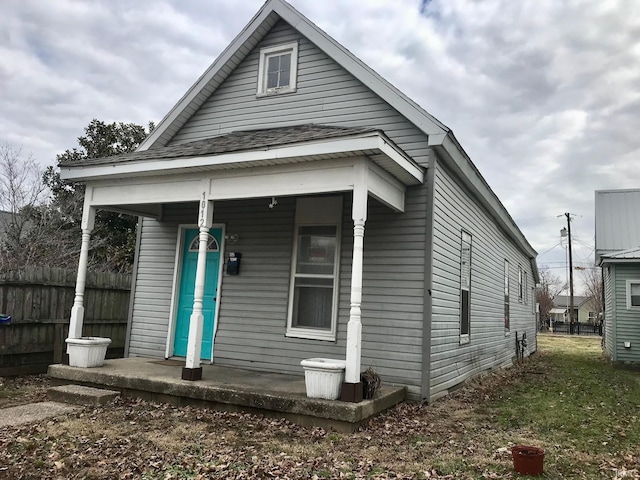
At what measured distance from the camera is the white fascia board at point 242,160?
5.67m

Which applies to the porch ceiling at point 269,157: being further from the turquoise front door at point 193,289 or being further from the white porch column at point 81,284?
the turquoise front door at point 193,289

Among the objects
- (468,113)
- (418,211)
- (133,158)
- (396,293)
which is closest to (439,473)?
(396,293)

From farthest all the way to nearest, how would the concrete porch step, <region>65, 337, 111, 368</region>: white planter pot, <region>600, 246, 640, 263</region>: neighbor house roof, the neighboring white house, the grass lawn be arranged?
the neighboring white house
<region>600, 246, 640, 263</region>: neighbor house roof
<region>65, 337, 111, 368</region>: white planter pot
the concrete porch step
the grass lawn

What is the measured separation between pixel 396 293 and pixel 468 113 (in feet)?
32.1

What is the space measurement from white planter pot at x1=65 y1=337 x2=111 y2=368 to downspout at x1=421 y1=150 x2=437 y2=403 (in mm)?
4678

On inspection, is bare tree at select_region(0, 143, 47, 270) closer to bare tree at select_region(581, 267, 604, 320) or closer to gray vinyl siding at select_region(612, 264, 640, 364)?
gray vinyl siding at select_region(612, 264, 640, 364)

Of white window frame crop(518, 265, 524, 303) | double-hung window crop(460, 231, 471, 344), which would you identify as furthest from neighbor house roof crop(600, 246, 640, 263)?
double-hung window crop(460, 231, 471, 344)

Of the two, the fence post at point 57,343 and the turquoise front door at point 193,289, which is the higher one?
the turquoise front door at point 193,289

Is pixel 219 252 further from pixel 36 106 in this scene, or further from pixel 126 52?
pixel 36 106

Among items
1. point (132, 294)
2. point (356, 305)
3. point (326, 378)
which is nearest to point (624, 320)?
point (356, 305)

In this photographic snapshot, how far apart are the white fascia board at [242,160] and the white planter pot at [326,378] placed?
2.44 meters

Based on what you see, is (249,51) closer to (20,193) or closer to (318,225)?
(318,225)

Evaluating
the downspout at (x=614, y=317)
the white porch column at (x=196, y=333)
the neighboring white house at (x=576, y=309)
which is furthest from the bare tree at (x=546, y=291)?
the white porch column at (x=196, y=333)

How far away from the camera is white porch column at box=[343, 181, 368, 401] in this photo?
17.9ft
